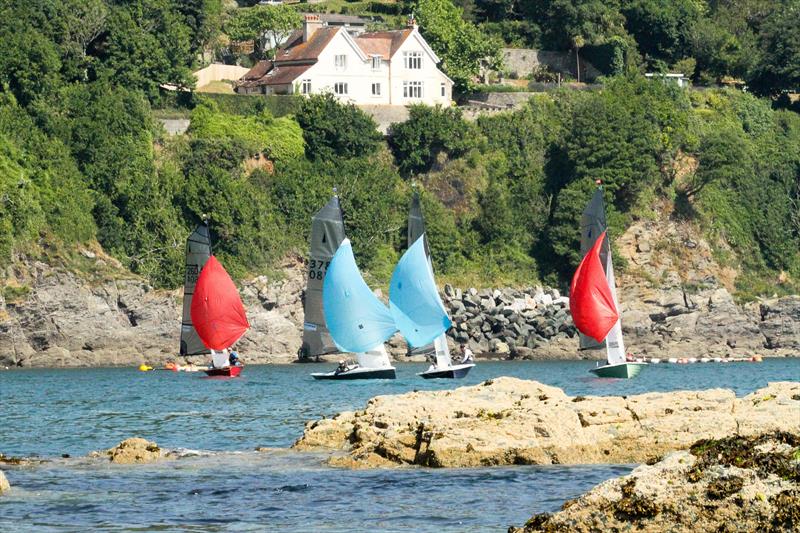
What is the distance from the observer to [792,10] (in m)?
108

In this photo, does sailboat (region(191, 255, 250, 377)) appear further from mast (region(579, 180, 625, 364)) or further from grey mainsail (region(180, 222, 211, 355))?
mast (region(579, 180, 625, 364))

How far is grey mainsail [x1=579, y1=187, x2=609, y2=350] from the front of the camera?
66812mm

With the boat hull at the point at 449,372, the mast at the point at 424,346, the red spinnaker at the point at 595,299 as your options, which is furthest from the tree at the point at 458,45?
the boat hull at the point at 449,372

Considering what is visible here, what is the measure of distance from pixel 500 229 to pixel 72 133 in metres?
23.4

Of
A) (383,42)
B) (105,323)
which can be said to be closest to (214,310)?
(105,323)

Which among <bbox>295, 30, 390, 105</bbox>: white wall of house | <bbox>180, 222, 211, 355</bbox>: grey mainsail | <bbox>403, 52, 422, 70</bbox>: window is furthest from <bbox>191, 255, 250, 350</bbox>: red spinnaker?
<bbox>403, 52, 422, 70</bbox>: window

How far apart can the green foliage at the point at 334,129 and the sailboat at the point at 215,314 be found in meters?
23.2

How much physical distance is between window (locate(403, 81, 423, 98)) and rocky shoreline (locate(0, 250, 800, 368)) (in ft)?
51.0

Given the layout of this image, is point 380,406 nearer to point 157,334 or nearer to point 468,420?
point 468,420

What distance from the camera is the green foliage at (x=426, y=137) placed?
309ft

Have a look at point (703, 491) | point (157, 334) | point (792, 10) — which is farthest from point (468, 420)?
point (792, 10)

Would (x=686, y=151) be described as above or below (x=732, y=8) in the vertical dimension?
below

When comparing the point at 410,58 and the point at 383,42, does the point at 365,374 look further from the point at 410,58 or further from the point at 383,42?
the point at 383,42

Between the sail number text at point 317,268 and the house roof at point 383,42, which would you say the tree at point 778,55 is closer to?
the house roof at point 383,42
